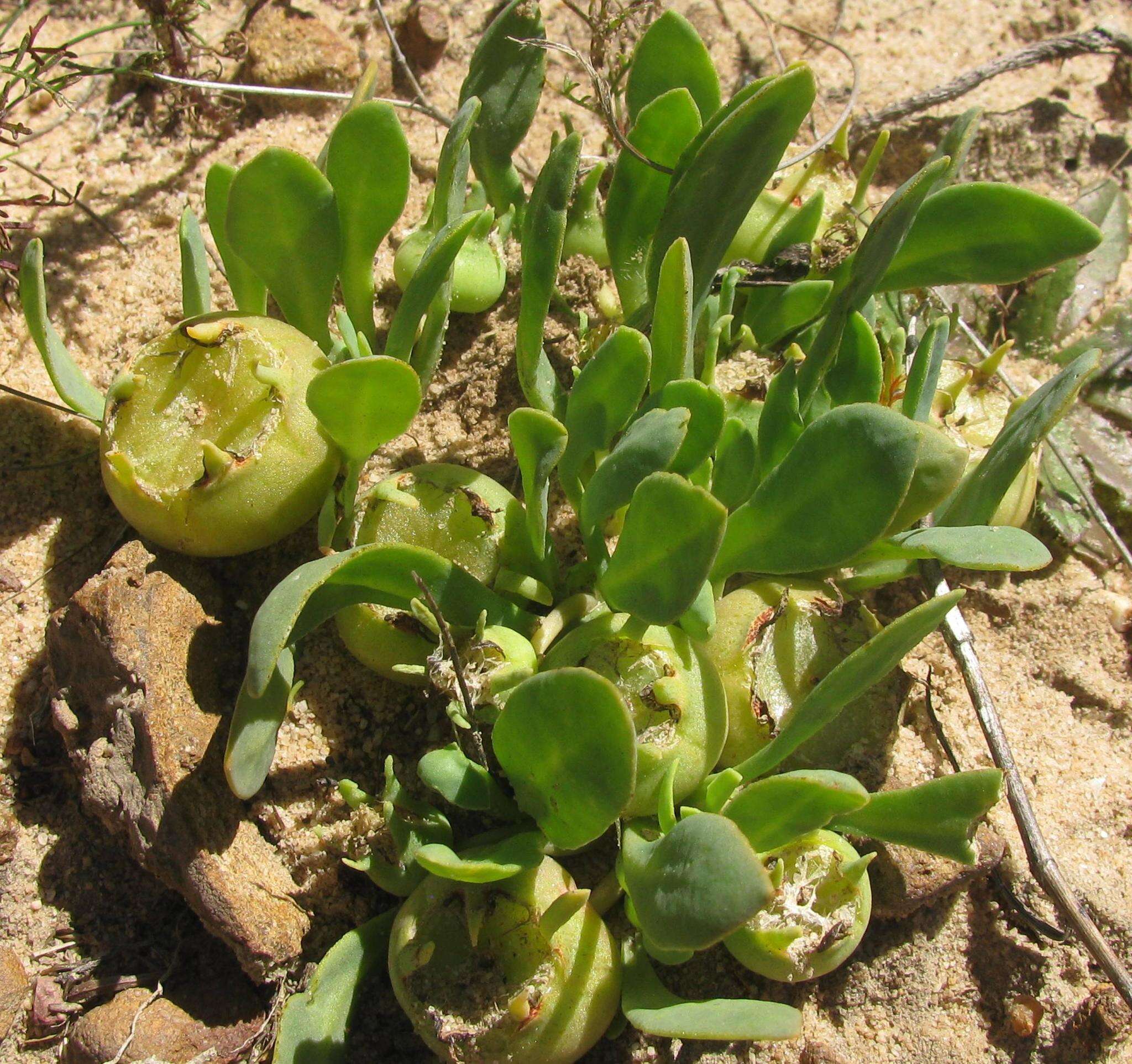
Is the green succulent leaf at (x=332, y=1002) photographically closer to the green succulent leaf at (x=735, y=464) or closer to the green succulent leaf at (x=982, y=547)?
the green succulent leaf at (x=735, y=464)

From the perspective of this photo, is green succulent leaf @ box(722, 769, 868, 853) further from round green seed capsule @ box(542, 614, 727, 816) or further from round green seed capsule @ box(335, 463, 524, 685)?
round green seed capsule @ box(335, 463, 524, 685)

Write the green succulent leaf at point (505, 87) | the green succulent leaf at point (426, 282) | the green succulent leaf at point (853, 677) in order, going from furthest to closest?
the green succulent leaf at point (505, 87) → the green succulent leaf at point (426, 282) → the green succulent leaf at point (853, 677)

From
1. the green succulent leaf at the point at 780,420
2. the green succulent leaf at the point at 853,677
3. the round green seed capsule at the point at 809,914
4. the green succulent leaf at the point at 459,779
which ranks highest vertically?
the green succulent leaf at the point at 780,420

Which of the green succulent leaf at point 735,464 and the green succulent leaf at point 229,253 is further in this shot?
the green succulent leaf at point 229,253

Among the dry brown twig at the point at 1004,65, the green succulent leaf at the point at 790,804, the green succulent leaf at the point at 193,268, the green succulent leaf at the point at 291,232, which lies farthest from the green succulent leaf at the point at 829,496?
the dry brown twig at the point at 1004,65

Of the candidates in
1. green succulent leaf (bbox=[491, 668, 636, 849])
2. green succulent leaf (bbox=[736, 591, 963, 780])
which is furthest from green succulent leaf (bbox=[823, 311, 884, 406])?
green succulent leaf (bbox=[491, 668, 636, 849])

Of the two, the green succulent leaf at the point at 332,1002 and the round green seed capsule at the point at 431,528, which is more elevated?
the round green seed capsule at the point at 431,528

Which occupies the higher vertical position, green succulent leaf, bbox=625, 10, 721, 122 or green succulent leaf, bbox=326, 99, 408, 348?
green succulent leaf, bbox=625, 10, 721, 122

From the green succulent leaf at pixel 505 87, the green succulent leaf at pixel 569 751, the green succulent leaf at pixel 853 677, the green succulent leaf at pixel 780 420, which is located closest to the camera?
the green succulent leaf at pixel 569 751
